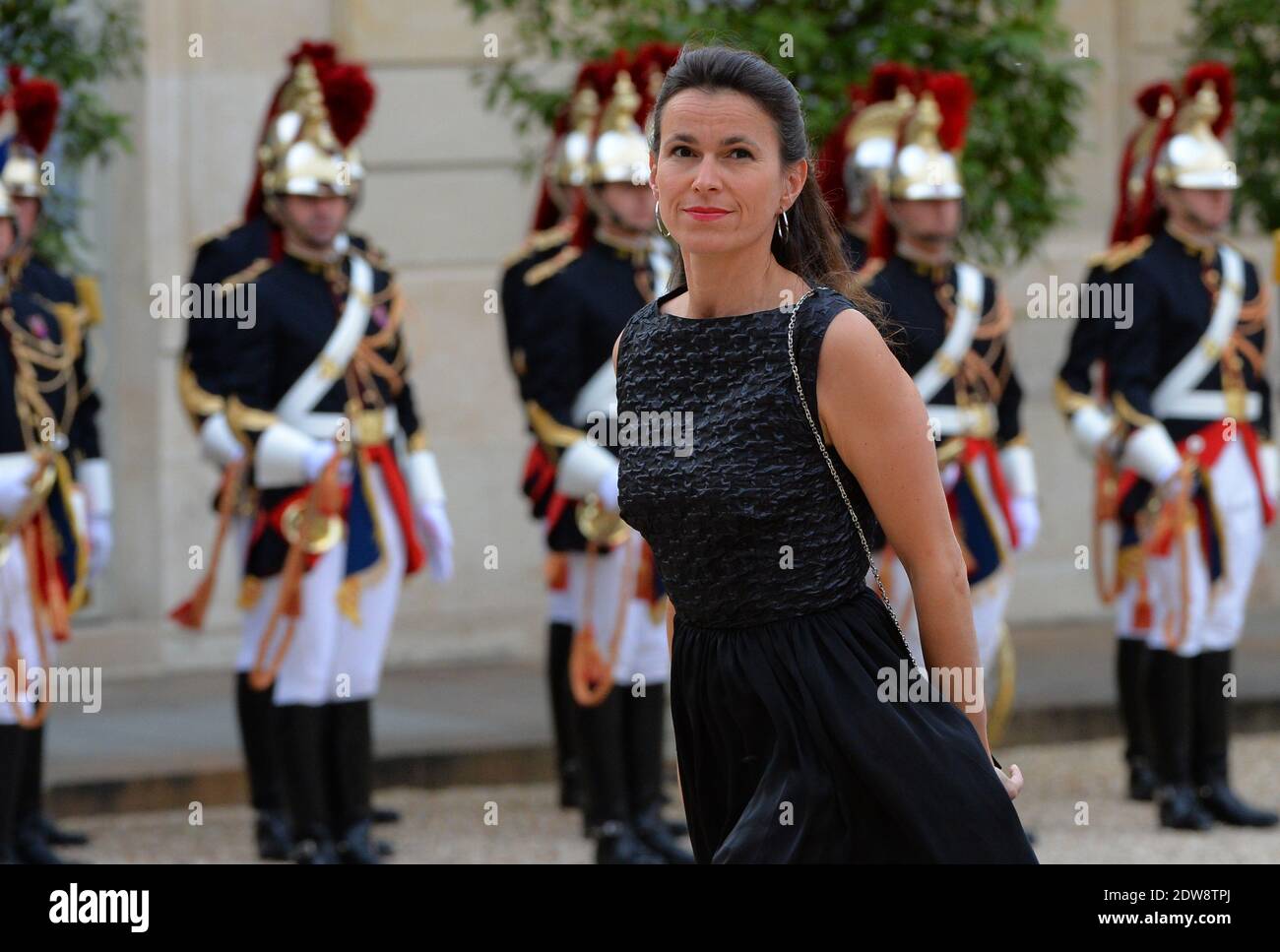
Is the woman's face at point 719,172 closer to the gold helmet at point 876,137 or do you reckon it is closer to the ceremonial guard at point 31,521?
the ceremonial guard at point 31,521

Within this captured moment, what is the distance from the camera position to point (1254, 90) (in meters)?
9.67

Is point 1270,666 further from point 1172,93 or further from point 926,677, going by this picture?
point 926,677

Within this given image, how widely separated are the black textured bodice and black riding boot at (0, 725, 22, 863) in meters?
3.69

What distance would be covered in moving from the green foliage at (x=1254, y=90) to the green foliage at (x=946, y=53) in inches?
40.9

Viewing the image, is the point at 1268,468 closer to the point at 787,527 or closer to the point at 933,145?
the point at 933,145

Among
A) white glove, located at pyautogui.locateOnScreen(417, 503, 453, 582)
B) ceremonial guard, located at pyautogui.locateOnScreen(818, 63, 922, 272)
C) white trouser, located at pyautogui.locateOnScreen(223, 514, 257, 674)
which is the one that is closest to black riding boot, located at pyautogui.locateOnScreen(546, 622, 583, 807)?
white glove, located at pyautogui.locateOnScreen(417, 503, 453, 582)

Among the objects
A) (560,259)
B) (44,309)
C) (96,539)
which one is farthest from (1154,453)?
(44,309)

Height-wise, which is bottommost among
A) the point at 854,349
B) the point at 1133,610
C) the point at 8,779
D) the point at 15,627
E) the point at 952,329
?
the point at 8,779

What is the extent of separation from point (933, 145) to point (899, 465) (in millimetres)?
4543

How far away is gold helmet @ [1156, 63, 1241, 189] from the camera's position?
7.79 metres

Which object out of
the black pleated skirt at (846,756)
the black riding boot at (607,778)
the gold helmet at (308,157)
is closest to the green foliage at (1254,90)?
the black riding boot at (607,778)

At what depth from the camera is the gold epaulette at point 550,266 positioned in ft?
23.9

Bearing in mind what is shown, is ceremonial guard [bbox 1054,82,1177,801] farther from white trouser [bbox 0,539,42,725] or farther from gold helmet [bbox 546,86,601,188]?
white trouser [bbox 0,539,42,725]
